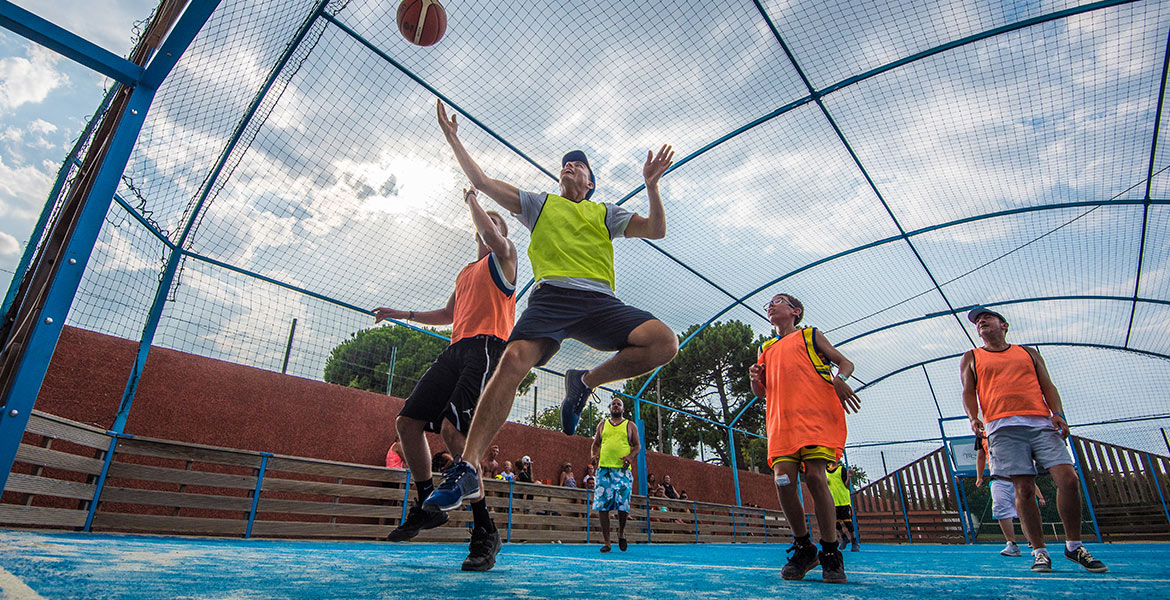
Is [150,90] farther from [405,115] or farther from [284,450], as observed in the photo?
[284,450]

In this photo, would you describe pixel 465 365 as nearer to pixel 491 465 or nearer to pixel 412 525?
pixel 412 525

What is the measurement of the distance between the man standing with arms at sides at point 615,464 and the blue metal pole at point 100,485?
498 cm

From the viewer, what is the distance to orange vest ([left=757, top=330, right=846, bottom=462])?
2979mm

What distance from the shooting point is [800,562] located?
8.94 ft

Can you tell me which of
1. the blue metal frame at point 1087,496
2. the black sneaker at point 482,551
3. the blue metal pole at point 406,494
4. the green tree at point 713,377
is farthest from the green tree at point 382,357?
the green tree at point 713,377

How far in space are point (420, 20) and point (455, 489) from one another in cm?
364

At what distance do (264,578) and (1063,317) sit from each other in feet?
47.6

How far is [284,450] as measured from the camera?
8.05m

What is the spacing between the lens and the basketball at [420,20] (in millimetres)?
4238

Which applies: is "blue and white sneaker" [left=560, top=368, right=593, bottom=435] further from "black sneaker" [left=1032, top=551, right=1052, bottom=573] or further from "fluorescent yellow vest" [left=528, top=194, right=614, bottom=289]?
"black sneaker" [left=1032, top=551, right=1052, bottom=573]

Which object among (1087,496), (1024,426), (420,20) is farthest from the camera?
(1087,496)

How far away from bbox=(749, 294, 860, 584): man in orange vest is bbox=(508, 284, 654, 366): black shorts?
3.52ft

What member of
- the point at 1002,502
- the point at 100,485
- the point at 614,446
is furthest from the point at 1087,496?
the point at 100,485

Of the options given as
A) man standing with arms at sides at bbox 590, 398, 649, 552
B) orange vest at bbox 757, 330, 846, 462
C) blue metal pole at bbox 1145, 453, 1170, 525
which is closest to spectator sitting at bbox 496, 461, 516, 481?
man standing with arms at sides at bbox 590, 398, 649, 552
